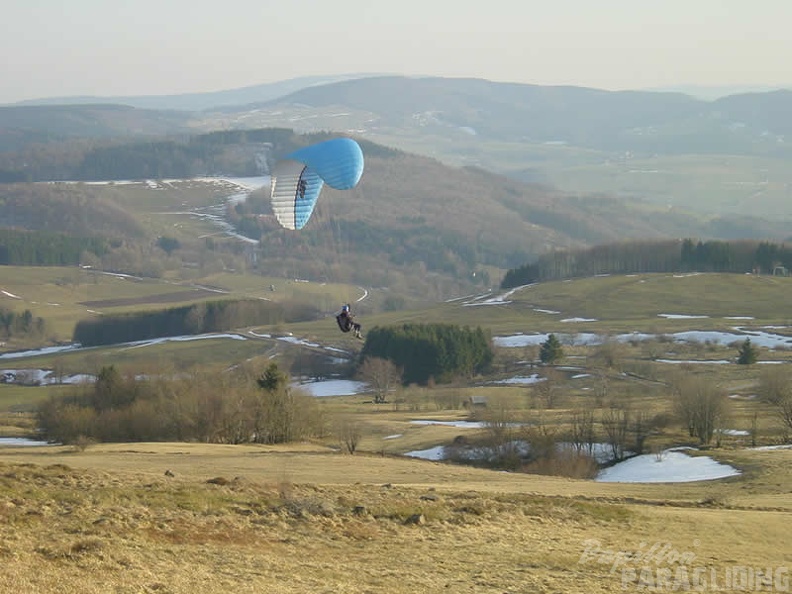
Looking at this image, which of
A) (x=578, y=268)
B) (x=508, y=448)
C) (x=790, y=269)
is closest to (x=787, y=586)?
(x=508, y=448)

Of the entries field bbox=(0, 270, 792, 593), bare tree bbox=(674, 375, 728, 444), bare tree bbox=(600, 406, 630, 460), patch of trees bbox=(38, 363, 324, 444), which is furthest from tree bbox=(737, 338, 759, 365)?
patch of trees bbox=(38, 363, 324, 444)

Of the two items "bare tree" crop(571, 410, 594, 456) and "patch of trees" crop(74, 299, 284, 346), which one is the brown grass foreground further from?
"patch of trees" crop(74, 299, 284, 346)

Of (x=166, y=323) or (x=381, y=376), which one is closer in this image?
(x=381, y=376)

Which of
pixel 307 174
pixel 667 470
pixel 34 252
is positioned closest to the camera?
pixel 307 174

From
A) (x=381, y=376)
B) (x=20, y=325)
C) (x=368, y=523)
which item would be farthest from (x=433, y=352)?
(x=368, y=523)

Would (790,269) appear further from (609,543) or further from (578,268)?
(609,543)

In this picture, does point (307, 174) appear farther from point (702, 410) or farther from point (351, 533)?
point (702, 410)
